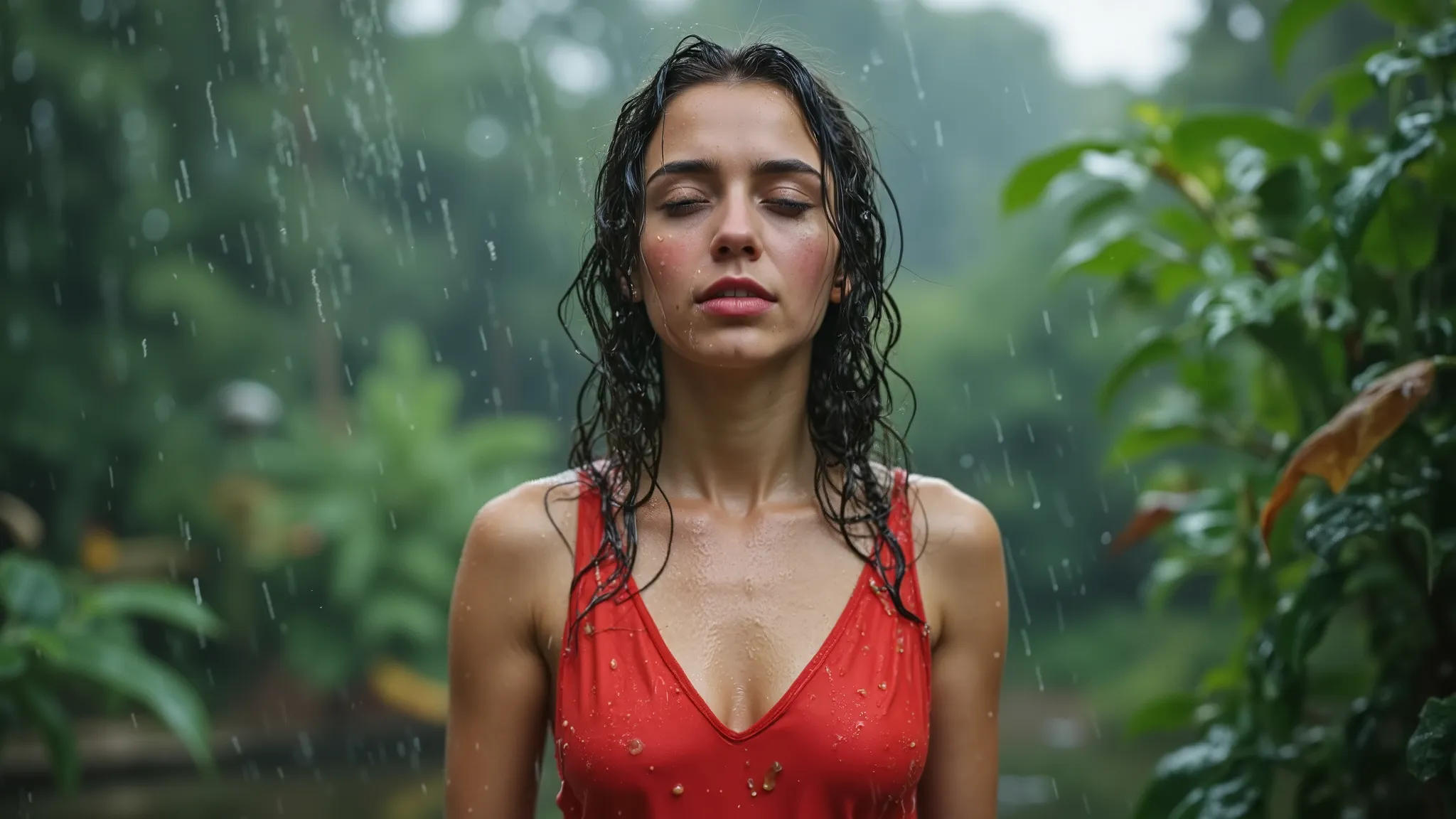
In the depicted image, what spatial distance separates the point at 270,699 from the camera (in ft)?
35.2

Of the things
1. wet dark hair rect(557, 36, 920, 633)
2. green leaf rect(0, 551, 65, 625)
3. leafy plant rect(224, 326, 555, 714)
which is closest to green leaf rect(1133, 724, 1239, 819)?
wet dark hair rect(557, 36, 920, 633)

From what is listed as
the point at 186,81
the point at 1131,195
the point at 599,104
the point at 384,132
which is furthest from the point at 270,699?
the point at 1131,195

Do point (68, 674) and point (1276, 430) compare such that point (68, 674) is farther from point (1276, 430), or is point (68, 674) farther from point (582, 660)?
point (1276, 430)

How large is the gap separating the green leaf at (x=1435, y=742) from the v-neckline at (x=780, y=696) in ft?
2.20

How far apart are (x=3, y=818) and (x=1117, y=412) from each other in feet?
33.9

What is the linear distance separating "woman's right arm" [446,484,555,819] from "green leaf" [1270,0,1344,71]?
140cm

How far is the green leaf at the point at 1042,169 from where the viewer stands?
2.28 metres

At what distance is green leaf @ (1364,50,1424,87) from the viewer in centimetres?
178

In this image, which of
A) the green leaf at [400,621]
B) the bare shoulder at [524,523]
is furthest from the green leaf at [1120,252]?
the green leaf at [400,621]

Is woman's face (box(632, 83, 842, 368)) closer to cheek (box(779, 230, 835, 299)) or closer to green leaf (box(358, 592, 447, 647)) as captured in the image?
cheek (box(779, 230, 835, 299))

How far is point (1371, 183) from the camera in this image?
5.53 feet

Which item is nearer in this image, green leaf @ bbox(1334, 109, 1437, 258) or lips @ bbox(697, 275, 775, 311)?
lips @ bbox(697, 275, 775, 311)

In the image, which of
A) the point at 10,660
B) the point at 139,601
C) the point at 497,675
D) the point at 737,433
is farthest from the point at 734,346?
the point at 139,601

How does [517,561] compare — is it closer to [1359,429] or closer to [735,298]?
[735,298]
